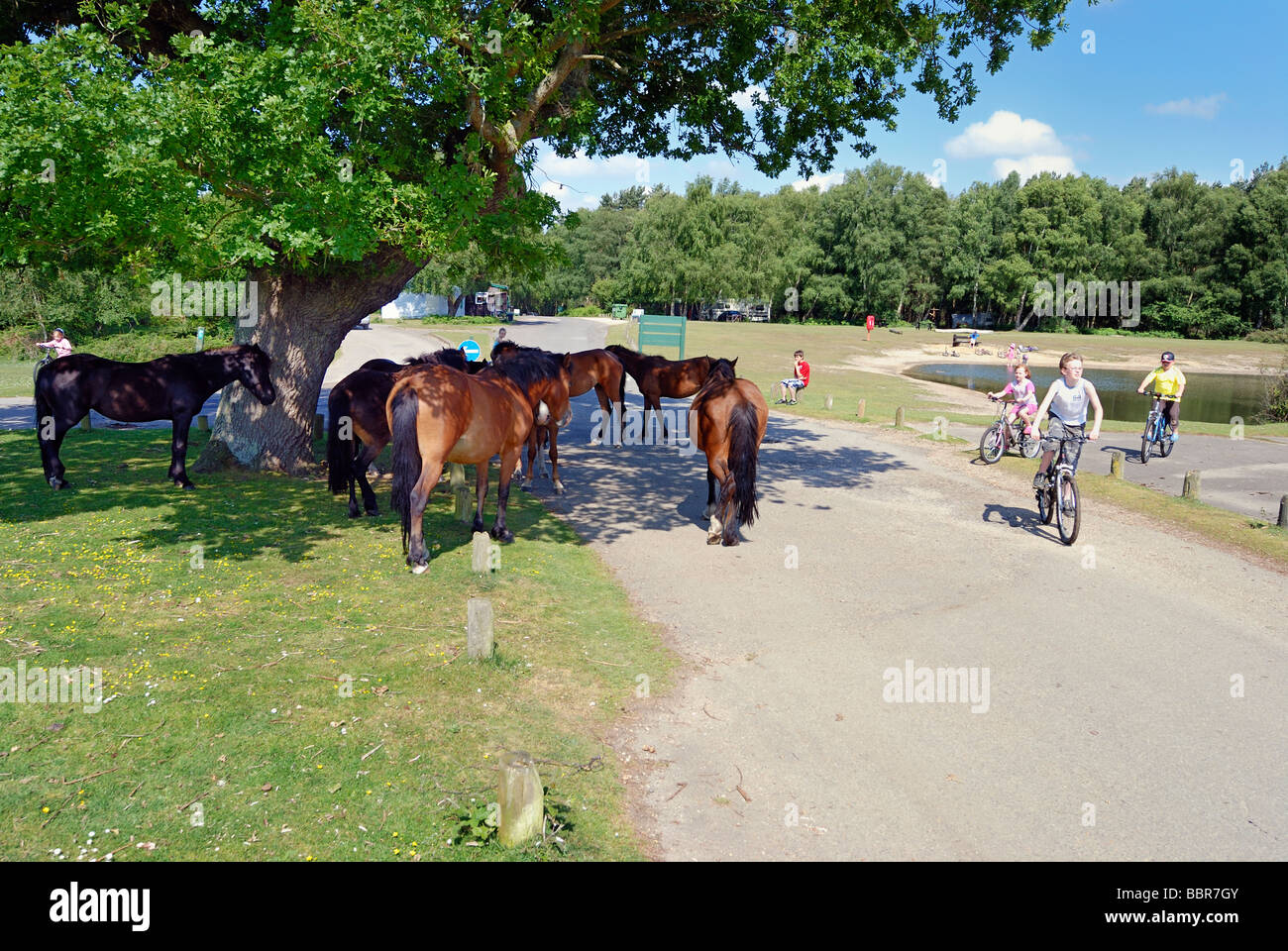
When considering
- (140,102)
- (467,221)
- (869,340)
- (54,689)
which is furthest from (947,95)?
(869,340)

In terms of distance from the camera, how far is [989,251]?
82.1m

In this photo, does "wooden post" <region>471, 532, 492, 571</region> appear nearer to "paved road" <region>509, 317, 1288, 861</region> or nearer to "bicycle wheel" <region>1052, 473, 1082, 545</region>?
"paved road" <region>509, 317, 1288, 861</region>

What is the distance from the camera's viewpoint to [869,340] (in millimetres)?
65312

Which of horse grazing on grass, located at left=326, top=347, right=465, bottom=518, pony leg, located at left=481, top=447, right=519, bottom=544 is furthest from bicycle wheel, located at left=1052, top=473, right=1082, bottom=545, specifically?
horse grazing on grass, located at left=326, top=347, right=465, bottom=518

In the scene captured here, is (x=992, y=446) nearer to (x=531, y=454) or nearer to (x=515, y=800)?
(x=531, y=454)

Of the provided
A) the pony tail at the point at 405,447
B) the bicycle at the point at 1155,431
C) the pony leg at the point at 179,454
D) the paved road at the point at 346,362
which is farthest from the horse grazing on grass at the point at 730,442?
the paved road at the point at 346,362

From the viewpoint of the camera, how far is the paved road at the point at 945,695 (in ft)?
16.0

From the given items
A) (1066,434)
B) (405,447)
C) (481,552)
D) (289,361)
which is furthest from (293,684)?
(1066,434)

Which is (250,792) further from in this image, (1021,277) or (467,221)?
(1021,277)

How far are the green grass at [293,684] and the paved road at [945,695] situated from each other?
0.65 meters

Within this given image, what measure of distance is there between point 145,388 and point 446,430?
255 inches

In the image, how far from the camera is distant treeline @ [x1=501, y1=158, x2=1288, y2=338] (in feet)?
238

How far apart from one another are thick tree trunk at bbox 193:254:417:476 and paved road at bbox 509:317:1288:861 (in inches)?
183

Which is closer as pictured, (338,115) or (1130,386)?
(338,115)
